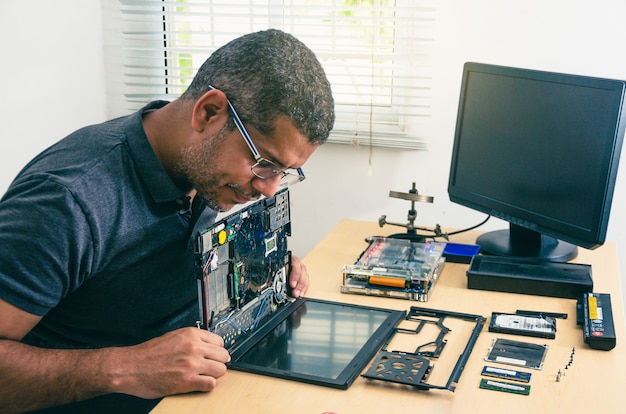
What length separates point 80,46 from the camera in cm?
270

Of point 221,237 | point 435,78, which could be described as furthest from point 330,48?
point 221,237

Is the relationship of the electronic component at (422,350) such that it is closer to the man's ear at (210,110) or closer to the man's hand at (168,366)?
the man's hand at (168,366)

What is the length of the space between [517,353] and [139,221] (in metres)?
0.79

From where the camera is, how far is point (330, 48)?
8.65 ft

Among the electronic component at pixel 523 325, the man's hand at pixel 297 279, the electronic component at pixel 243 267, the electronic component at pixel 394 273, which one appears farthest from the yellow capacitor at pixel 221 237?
the electronic component at pixel 523 325

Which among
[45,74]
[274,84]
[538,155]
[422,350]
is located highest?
[274,84]

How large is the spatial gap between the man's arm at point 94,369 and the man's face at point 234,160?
30 centimetres

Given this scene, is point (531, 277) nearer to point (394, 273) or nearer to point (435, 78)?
point (394, 273)

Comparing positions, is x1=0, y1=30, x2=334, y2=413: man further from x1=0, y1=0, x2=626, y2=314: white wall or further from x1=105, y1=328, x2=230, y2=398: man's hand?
x1=0, y1=0, x2=626, y2=314: white wall

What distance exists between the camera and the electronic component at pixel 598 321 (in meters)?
1.51

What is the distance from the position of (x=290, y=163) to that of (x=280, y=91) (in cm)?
14

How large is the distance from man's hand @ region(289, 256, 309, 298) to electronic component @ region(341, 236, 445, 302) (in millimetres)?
99

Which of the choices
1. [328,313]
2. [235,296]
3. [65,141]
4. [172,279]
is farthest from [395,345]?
[65,141]

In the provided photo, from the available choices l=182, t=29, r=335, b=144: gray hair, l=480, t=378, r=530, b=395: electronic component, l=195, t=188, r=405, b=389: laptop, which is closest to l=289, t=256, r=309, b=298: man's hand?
l=195, t=188, r=405, b=389: laptop
